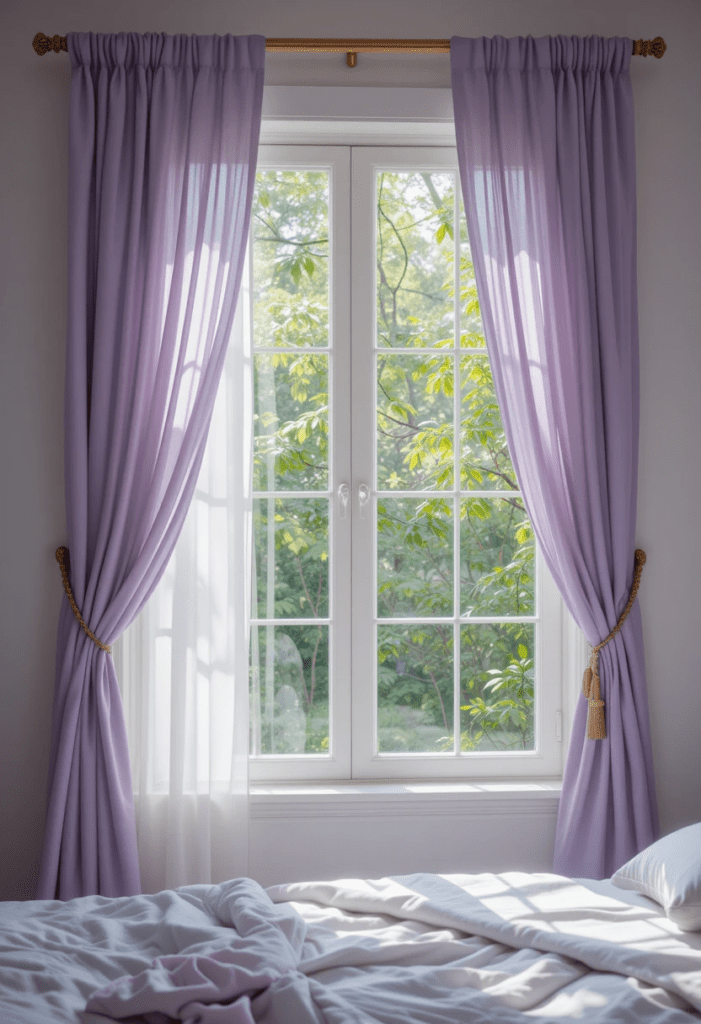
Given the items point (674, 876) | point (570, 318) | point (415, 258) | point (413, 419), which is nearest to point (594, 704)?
point (674, 876)

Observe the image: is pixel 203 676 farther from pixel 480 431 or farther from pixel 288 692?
Answer: pixel 480 431

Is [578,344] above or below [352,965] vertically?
above

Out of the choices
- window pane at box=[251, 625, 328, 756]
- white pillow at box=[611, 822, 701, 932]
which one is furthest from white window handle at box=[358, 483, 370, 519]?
white pillow at box=[611, 822, 701, 932]

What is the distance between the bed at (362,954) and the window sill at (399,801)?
72cm

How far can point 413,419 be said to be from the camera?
109 inches

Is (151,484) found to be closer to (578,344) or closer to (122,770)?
(122,770)

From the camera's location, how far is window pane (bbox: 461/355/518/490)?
2.78 meters

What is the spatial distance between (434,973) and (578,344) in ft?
5.77

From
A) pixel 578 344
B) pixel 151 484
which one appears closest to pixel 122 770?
pixel 151 484

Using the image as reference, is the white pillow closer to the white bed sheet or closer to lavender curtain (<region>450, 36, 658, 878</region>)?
the white bed sheet

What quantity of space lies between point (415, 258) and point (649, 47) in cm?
92

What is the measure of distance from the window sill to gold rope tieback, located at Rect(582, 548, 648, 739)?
270 mm

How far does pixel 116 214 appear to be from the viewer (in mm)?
2486

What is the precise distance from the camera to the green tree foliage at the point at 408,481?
2744mm
